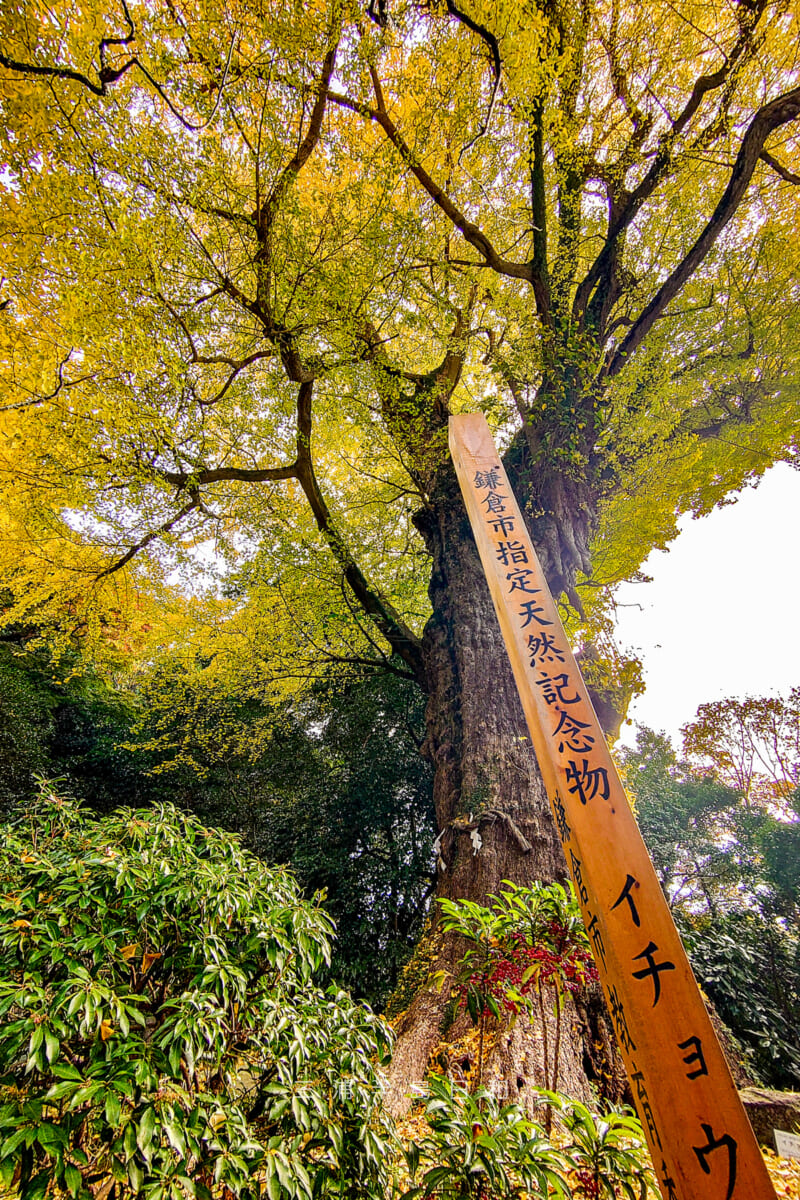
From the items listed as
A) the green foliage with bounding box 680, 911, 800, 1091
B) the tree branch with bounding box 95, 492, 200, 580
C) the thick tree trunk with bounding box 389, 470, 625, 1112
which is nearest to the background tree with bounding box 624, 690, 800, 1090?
the green foliage with bounding box 680, 911, 800, 1091

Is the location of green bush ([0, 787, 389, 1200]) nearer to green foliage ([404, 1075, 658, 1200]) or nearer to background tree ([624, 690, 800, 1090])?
green foliage ([404, 1075, 658, 1200])

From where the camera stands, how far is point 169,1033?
1217 millimetres

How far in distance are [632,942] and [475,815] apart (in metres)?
2.36

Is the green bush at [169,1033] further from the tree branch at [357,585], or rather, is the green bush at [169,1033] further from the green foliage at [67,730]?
the green foliage at [67,730]

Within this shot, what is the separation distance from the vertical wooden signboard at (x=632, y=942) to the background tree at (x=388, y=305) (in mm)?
1553

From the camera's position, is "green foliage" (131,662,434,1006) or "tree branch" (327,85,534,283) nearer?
"tree branch" (327,85,534,283)

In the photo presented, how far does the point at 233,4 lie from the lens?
309 cm

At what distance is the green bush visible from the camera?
3.38 feet

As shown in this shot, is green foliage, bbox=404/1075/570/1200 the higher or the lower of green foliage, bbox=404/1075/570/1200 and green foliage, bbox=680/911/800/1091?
the higher

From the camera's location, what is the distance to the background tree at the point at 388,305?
10.1ft

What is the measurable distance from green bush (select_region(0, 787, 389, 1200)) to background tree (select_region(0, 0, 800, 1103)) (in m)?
1.01

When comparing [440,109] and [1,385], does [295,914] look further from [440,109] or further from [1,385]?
[440,109]

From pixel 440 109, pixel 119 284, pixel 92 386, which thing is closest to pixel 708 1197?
pixel 119 284

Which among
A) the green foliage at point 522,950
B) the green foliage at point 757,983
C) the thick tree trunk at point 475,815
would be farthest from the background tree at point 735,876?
the green foliage at point 522,950
